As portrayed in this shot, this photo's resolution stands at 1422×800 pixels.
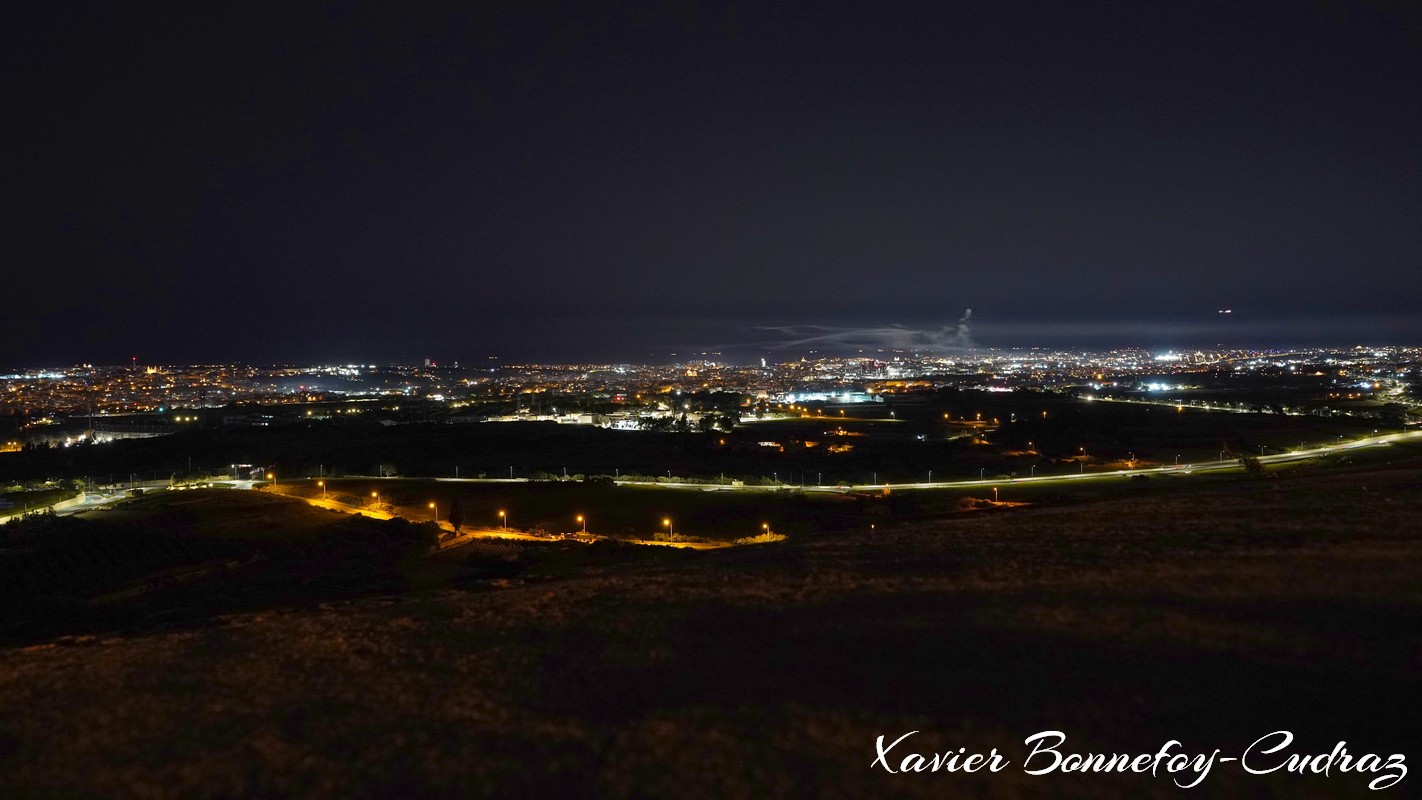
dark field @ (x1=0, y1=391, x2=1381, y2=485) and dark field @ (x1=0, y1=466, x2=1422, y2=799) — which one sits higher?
dark field @ (x1=0, y1=466, x2=1422, y2=799)

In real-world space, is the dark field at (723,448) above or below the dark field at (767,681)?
below

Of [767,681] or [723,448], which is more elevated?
[767,681]

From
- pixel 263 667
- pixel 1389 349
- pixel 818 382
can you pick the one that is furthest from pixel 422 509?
pixel 1389 349

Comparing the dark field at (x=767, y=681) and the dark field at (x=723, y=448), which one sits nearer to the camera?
the dark field at (x=767, y=681)

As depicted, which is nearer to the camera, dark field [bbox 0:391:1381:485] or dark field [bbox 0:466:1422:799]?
dark field [bbox 0:466:1422:799]

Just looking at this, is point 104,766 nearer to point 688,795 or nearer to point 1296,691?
point 688,795

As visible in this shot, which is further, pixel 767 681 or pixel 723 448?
pixel 723 448

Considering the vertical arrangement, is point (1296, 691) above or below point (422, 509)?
above

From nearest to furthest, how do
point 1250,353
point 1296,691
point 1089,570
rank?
point 1296,691 → point 1089,570 → point 1250,353
